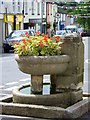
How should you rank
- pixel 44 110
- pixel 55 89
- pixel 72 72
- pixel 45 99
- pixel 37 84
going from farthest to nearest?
pixel 55 89
pixel 72 72
pixel 37 84
pixel 45 99
pixel 44 110

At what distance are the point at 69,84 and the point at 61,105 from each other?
0.53 m

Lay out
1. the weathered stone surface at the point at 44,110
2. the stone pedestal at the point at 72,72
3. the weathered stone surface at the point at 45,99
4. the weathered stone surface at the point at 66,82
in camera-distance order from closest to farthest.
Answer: the weathered stone surface at the point at 44,110 → the weathered stone surface at the point at 45,99 → the stone pedestal at the point at 72,72 → the weathered stone surface at the point at 66,82

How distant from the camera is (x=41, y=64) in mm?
7879

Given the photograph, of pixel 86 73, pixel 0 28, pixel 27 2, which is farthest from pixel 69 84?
pixel 27 2

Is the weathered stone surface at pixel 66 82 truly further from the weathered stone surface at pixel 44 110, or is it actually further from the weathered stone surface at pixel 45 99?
the weathered stone surface at pixel 44 110

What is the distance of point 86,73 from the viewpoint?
16.8 m

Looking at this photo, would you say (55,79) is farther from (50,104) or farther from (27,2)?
(27,2)

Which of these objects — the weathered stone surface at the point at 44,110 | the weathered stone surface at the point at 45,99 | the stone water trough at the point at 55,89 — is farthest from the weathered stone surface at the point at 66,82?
the weathered stone surface at the point at 44,110

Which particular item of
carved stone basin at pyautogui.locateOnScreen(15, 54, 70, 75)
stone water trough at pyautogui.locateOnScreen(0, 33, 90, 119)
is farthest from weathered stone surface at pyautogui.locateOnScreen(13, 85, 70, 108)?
carved stone basin at pyautogui.locateOnScreen(15, 54, 70, 75)

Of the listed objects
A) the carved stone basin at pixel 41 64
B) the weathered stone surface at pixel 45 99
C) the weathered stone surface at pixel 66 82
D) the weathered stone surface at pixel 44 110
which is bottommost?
the weathered stone surface at pixel 44 110

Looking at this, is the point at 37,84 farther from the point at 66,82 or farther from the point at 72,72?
the point at 72,72

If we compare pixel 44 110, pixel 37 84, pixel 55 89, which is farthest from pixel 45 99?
pixel 55 89

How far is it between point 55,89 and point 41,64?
0.95m

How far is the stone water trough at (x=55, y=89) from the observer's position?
7854mm
